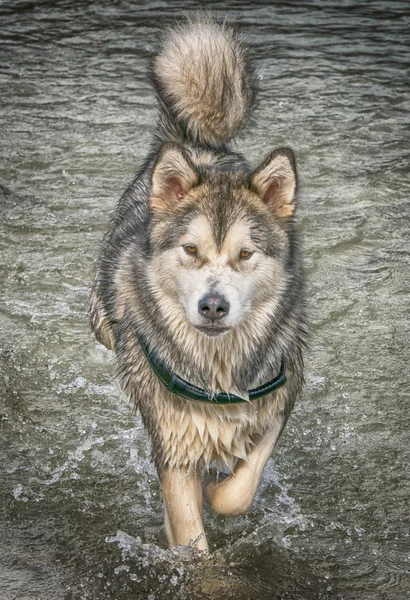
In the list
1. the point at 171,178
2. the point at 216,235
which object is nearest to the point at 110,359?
the point at 171,178

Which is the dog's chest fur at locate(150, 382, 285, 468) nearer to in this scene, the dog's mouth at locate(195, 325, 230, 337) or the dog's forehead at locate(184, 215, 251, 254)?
the dog's mouth at locate(195, 325, 230, 337)

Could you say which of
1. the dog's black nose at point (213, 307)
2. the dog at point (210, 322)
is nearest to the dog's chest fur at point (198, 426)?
the dog at point (210, 322)

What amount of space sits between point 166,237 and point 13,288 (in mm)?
2823

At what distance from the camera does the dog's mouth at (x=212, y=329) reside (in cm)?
420

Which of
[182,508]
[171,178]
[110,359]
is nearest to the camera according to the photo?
[171,178]

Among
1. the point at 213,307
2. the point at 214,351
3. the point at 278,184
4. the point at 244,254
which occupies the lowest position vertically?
the point at 214,351

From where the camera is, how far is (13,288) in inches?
275

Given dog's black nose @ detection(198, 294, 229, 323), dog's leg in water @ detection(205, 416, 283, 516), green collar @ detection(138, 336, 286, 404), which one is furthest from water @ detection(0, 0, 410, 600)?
dog's black nose @ detection(198, 294, 229, 323)

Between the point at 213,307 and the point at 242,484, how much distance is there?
0.99 m

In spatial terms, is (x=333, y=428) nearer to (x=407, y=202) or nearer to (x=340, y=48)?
(x=407, y=202)

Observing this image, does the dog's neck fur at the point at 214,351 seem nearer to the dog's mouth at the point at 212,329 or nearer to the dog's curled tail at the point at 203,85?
the dog's mouth at the point at 212,329

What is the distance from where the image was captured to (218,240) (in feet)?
13.9

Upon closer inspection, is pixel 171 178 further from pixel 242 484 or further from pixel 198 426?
pixel 242 484

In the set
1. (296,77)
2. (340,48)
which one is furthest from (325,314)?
(340,48)
